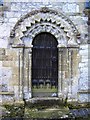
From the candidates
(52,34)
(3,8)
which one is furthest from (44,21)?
(3,8)

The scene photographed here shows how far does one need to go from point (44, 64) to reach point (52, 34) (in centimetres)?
108

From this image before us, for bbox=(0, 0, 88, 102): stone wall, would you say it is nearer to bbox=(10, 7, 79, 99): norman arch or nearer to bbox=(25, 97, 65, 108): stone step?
bbox=(10, 7, 79, 99): norman arch

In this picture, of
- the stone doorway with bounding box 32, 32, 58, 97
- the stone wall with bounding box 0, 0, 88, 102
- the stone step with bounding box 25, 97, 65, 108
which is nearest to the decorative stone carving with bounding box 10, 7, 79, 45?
the stone wall with bounding box 0, 0, 88, 102

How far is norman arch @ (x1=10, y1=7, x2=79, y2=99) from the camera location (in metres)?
9.48

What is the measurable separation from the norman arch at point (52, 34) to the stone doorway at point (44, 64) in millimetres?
191

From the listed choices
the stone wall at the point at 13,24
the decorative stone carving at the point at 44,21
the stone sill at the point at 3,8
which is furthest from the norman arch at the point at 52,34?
the stone sill at the point at 3,8

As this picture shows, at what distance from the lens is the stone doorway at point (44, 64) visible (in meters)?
9.78

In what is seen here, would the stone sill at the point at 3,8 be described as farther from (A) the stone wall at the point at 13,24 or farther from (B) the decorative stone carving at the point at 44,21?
(B) the decorative stone carving at the point at 44,21

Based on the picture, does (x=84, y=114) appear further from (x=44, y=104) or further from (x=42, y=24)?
(x=42, y=24)

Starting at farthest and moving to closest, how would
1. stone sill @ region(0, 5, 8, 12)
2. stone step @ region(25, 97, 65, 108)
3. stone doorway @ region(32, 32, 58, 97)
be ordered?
stone doorway @ region(32, 32, 58, 97)
stone step @ region(25, 97, 65, 108)
stone sill @ region(0, 5, 8, 12)

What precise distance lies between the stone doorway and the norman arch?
191mm

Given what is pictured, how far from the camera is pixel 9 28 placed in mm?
9484

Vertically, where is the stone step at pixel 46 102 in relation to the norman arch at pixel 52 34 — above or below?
below

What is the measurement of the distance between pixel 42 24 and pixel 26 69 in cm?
162
